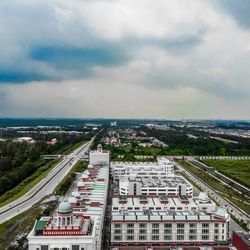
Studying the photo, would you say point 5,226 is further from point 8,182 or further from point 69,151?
point 69,151

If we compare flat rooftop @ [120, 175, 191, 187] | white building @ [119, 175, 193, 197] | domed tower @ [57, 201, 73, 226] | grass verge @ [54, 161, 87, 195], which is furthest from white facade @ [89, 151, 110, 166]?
domed tower @ [57, 201, 73, 226]

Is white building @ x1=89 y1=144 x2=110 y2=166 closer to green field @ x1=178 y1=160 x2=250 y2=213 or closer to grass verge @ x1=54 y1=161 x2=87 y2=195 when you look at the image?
grass verge @ x1=54 y1=161 x2=87 y2=195

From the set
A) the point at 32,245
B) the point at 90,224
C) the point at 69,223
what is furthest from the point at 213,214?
the point at 32,245

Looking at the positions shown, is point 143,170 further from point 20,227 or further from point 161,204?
point 20,227

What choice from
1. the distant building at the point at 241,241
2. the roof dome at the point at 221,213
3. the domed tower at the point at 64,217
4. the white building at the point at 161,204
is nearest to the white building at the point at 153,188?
the white building at the point at 161,204

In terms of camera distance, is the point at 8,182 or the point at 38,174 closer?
the point at 8,182

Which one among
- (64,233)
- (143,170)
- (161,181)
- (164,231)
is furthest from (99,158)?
(64,233)
